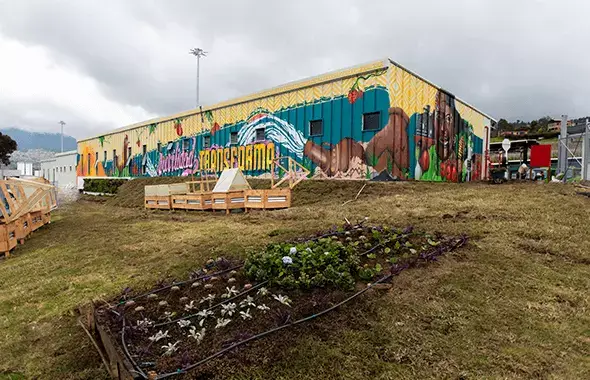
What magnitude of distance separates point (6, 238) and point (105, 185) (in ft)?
68.3

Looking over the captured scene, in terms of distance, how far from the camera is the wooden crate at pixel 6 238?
6.34 metres

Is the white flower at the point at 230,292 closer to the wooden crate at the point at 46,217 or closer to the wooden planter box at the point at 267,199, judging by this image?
the wooden planter box at the point at 267,199

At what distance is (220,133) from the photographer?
17844 millimetres

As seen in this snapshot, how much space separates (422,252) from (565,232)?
2778mm

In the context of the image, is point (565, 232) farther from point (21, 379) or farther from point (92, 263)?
point (92, 263)

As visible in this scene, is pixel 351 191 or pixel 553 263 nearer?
pixel 553 263

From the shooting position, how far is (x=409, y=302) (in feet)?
9.86

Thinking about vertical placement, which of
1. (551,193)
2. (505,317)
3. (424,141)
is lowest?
(505,317)

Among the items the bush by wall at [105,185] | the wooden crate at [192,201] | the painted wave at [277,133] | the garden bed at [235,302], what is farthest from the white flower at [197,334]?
the bush by wall at [105,185]

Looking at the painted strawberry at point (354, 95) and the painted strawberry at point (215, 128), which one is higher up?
the painted strawberry at point (354, 95)

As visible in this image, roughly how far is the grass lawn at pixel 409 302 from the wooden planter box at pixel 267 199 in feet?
9.70

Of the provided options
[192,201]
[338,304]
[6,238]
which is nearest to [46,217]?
[6,238]

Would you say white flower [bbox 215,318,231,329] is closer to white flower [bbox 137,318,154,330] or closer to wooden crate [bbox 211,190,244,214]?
white flower [bbox 137,318,154,330]

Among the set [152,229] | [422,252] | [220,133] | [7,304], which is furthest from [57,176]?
[422,252]
